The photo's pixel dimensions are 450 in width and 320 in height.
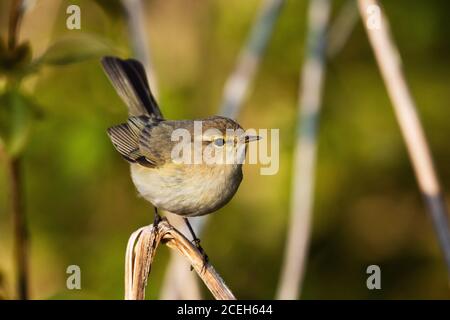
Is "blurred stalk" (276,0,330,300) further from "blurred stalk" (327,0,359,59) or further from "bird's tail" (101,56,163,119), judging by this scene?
"bird's tail" (101,56,163,119)

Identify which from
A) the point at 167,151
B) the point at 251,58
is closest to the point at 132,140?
the point at 167,151

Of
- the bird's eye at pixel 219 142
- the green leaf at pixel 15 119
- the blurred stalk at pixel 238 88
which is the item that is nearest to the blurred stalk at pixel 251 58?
the blurred stalk at pixel 238 88

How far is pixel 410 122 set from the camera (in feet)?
8.45

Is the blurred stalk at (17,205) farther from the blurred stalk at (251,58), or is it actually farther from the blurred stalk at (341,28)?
the blurred stalk at (341,28)

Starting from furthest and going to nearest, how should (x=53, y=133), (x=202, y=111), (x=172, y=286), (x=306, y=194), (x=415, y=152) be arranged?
(x=202, y=111)
(x=53, y=133)
(x=306, y=194)
(x=172, y=286)
(x=415, y=152)

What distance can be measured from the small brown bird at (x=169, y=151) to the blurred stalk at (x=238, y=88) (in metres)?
0.30

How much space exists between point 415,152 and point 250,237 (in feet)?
5.95

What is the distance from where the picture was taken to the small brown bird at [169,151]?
83.0 inches

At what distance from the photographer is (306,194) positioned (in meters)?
3.07

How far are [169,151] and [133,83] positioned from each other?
1.16 feet

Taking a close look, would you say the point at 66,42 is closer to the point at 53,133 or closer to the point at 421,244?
the point at 53,133

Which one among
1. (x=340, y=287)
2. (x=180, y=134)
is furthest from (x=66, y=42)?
(x=340, y=287)

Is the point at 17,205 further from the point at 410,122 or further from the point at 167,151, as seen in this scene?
the point at 410,122

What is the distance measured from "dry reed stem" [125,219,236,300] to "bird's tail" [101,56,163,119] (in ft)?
2.79
